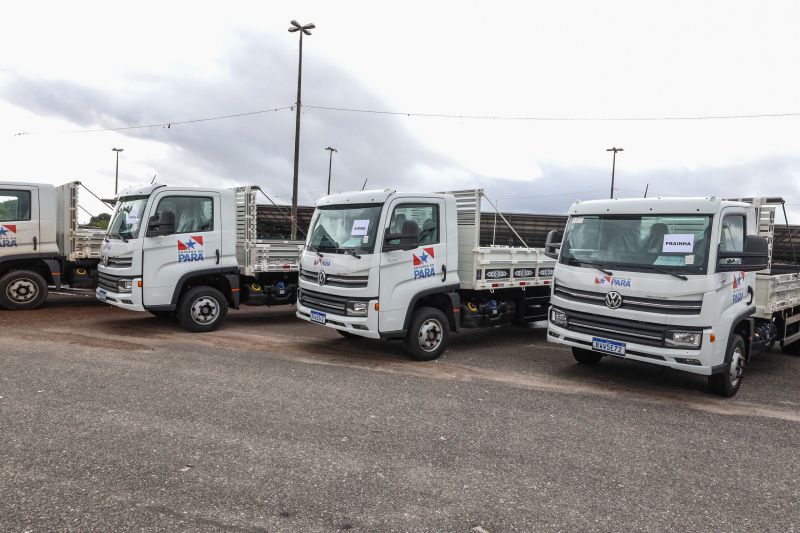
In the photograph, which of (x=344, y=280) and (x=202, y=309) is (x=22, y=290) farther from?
(x=344, y=280)

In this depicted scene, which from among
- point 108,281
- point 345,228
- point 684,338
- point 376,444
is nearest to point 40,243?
point 108,281

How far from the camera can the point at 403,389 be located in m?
6.64

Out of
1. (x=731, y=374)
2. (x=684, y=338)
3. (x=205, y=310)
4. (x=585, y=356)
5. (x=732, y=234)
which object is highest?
(x=732, y=234)

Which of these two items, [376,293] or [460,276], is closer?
[376,293]

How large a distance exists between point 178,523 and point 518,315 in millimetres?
7479

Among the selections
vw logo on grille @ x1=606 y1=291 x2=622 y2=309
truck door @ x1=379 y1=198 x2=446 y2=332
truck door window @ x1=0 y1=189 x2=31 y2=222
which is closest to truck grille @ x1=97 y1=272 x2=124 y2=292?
truck door window @ x1=0 y1=189 x2=31 y2=222

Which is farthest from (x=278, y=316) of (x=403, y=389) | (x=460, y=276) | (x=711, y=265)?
(x=711, y=265)

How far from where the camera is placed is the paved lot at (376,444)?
3670mm

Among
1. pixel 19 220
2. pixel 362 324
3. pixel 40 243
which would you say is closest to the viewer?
pixel 362 324

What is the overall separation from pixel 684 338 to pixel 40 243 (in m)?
11.6

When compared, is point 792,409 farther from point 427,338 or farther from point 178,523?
point 178,523

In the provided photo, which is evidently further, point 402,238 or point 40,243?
point 40,243

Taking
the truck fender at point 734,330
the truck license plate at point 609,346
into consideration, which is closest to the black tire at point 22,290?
the truck license plate at point 609,346

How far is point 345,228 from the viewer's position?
811 cm
